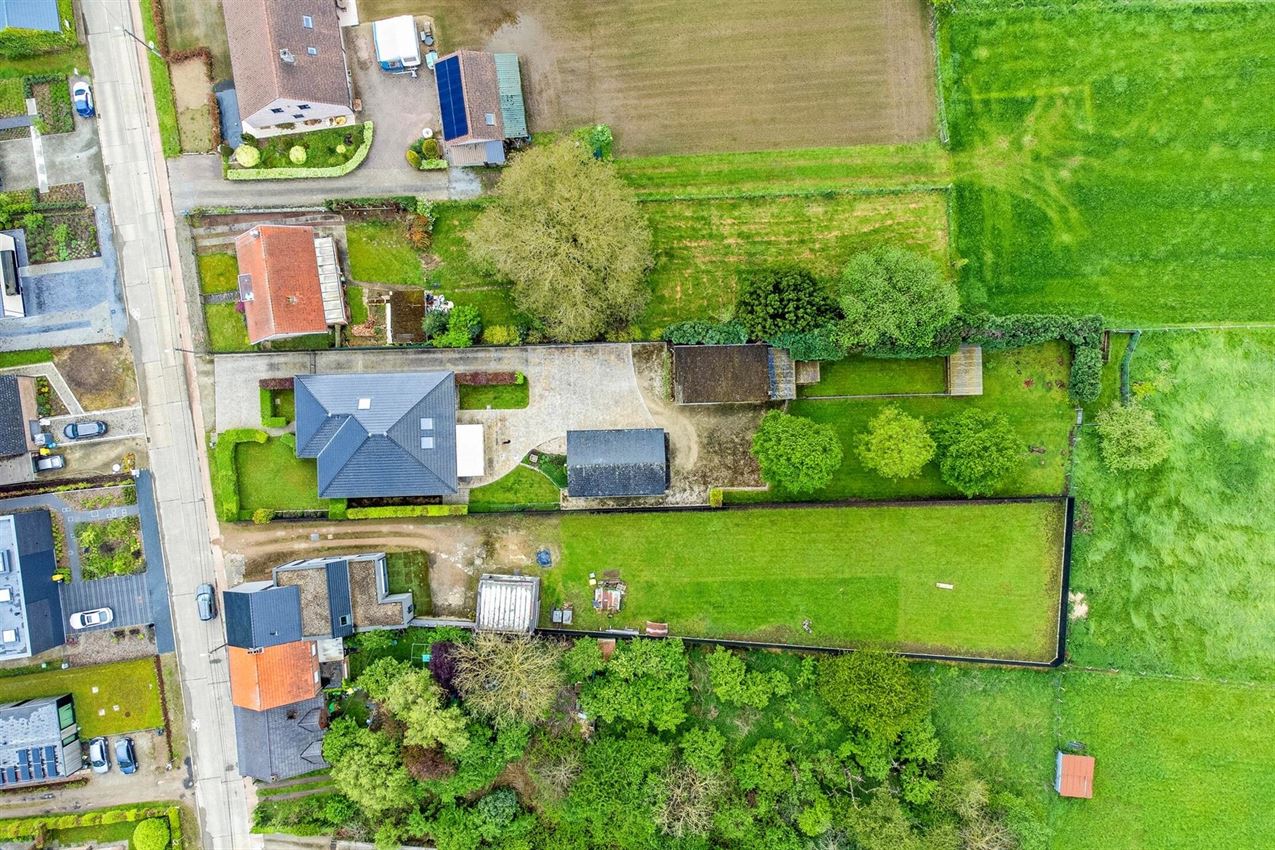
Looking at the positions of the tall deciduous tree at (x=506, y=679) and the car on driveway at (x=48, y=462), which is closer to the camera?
the tall deciduous tree at (x=506, y=679)

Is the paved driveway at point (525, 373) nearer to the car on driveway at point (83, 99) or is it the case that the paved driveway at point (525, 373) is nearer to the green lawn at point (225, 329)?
the green lawn at point (225, 329)

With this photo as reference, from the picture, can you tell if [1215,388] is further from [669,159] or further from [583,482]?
[583,482]

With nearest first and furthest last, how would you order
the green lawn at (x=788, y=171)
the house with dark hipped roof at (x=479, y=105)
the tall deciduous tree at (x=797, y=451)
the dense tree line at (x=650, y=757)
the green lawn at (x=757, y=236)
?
the tall deciduous tree at (x=797, y=451)
the dense tree line at (x=650, y=757)
the house with dark hipped roof at (x=479, y=105)
the green lawn at (x=788, y=171)
the green lawn at (x=757, y=236)

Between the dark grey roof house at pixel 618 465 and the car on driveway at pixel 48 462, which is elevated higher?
the car on driveway at pixel 48 462

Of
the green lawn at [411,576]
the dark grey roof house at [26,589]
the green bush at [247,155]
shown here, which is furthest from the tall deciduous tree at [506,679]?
the green bush at [247,155]

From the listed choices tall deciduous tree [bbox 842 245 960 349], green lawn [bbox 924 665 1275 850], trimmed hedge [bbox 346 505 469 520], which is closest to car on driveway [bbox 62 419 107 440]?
trimmed hedge [bbox 346 505 469 520]

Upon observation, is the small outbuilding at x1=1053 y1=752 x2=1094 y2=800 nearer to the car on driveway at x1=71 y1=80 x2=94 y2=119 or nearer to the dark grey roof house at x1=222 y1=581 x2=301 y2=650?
the dark grey roof house at x1=222 y1=581 x2=301 y2=650
